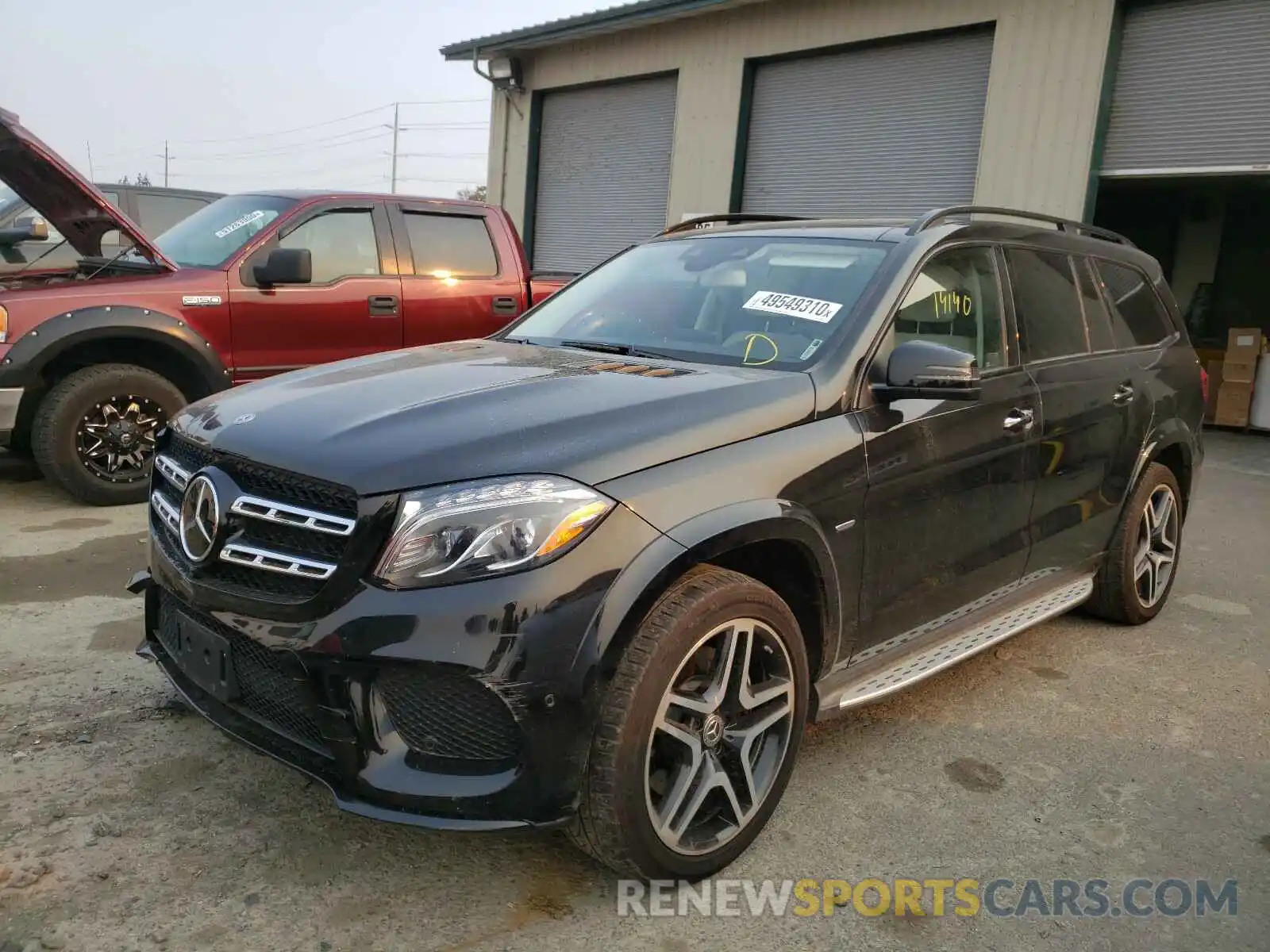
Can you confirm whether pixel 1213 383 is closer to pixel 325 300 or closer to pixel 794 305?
Result: pixel 325 300

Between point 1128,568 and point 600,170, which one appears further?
point 600,170

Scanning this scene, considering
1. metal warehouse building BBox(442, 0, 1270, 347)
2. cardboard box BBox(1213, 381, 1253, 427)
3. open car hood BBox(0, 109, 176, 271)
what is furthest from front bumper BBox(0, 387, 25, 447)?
cardboard box BBox(1213, 381, 1253, 427)

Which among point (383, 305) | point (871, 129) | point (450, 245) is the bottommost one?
point (383, 305)

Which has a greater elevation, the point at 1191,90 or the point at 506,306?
the point at 1191,90

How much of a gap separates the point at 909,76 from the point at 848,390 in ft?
31.2

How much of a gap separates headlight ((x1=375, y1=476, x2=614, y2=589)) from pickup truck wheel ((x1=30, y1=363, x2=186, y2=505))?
4.18 metres

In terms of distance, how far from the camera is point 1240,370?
1156 centimetres

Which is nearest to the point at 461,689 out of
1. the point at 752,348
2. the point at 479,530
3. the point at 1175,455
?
the point at 479,530

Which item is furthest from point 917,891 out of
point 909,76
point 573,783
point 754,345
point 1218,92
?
point 909,76

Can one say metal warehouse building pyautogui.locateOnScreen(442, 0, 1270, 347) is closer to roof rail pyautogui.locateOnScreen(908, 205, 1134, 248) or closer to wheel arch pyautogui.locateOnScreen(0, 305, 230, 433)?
roof rail pyautogui.locateOnScreen(908, 205, 1134, 248)

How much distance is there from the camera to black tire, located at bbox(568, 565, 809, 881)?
2.18 m

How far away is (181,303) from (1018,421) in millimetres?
4693

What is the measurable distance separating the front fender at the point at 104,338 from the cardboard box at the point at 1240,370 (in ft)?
35.8

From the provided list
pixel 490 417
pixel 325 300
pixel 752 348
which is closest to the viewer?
pixel 490 417
